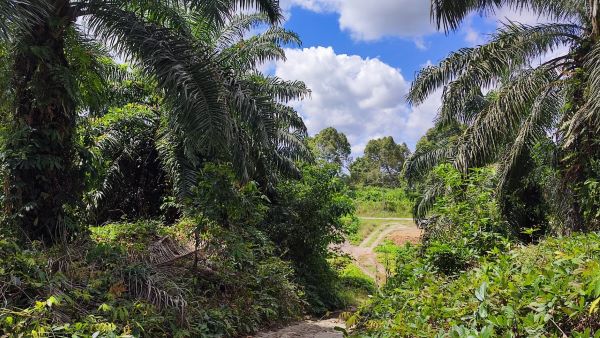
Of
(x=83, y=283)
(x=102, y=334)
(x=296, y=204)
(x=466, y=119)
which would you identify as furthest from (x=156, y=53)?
(x=466, y=119)

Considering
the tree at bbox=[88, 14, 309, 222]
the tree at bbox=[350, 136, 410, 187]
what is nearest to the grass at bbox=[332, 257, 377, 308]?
the tree at bbox=[88, 14, 309, 222]

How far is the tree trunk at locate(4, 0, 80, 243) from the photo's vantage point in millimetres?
6246

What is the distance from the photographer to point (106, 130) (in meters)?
11.6

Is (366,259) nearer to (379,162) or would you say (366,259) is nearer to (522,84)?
(522,84)

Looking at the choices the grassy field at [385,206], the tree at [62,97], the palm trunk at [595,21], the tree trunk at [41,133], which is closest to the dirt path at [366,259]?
the grassy field at [385,206]

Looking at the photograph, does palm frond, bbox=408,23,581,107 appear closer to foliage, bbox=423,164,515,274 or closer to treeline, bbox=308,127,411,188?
foliage, bbox=423,164,515,274

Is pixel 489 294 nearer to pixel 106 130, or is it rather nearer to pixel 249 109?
pixel 249 109

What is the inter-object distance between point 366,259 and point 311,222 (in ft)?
41.4

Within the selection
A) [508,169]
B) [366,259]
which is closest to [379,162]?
[366,259]

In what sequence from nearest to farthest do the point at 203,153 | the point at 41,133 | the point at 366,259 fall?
the point at 41,133
the point at 203,153
the point at 366,259

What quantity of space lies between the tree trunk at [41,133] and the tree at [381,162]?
54793mm

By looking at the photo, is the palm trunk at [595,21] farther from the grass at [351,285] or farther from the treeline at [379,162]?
the treeline at [379,162]

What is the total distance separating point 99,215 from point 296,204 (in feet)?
15.8

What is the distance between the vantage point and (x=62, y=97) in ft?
21.2
